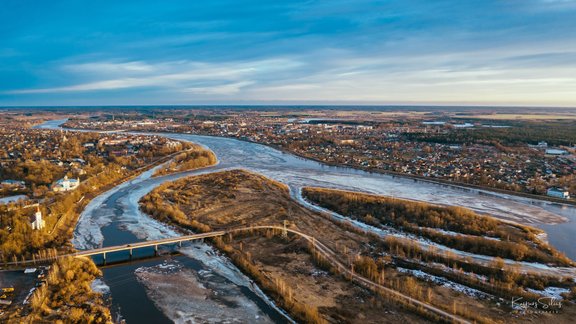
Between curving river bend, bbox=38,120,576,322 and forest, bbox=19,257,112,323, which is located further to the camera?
curving river bend, bbox=38,120,576,322

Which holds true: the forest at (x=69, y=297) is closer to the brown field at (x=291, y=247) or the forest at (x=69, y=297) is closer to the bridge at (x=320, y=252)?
the bridge at (x=320, y=252)

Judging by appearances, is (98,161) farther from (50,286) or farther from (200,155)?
(50,286)

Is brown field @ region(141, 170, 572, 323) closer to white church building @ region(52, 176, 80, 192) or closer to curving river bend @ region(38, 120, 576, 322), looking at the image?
curving river bend @ region(38, 120, 576, 322)

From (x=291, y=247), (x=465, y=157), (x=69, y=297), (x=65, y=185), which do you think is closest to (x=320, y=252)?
(x=291, y=247)

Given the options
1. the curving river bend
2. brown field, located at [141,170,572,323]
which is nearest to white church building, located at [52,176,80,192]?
the curving river bend

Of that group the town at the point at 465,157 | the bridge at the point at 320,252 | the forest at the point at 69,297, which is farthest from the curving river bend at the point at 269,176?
the town at the point at 465,157

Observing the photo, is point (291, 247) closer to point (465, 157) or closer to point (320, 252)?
point (320, 252)

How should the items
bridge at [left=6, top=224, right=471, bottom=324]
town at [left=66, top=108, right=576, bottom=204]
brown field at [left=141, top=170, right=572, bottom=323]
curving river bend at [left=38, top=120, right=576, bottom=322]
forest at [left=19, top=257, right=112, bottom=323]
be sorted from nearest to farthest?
1. forest at [left=19, top=257, right=112, bottom=323]
2. bridge at [left=6, top=224, right=471, bottom=324]
3. brown field at [left=141, top=170, right=572, bottom=323]
4. curving river bend at [left=38, top=120, right=576, bottom=322]
5. town at [left=66, top=108, right=576, bottom=204]

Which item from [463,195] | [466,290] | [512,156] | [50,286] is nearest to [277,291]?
[466,290]
